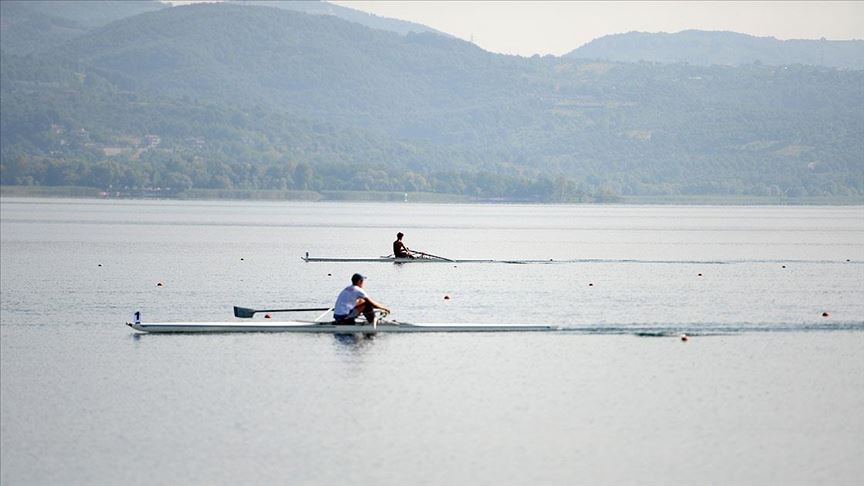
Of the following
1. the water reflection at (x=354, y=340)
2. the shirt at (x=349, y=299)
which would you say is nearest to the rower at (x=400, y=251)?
the water reflection at (x=354, y=340)

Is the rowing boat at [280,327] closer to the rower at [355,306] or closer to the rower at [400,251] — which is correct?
the rower at [355,306]

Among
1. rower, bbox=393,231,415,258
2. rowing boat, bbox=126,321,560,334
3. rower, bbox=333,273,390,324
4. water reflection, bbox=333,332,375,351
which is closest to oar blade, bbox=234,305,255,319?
rowing boat, bbox=126,321,560,334

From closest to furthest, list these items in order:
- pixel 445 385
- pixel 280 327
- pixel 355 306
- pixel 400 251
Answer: pixel 445 385 < pixel 355 306 < pixel 280 327 < pixel 400 251

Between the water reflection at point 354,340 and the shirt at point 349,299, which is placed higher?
the shirt at point 349,299

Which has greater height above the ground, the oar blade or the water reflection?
the oar blade

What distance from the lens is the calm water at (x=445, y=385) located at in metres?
21.0

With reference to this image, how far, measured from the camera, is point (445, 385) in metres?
27.8

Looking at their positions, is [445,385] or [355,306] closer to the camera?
[445,385]

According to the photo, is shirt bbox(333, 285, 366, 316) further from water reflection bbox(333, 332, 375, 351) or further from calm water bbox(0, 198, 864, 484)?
calm water bbox(0, 198, 864, 484)

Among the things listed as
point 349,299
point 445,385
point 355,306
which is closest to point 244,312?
point 349,299

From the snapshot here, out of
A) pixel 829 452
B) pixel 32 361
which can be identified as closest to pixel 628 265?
pixel 32 361

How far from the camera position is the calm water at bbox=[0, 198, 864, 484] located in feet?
68.7

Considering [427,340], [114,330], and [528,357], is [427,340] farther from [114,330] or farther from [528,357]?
[114,330]

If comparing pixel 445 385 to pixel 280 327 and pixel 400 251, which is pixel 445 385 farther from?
pixel 400 251
